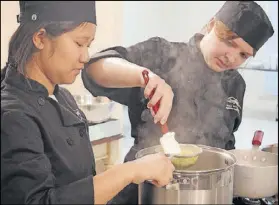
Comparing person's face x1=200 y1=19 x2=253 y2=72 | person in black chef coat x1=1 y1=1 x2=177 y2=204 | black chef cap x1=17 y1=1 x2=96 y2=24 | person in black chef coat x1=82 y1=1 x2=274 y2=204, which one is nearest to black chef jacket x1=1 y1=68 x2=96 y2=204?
person in black chef coat x1=1 y1=1 x2=177 y2=204

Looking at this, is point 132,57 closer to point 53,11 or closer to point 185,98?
point 185,98

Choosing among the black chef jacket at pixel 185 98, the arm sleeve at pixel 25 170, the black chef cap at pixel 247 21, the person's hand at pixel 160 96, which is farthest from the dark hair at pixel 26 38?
the black chef cap at pixel 247 21

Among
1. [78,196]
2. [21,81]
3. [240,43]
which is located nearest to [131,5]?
[240,43]

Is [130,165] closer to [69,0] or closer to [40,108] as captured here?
[40,108]

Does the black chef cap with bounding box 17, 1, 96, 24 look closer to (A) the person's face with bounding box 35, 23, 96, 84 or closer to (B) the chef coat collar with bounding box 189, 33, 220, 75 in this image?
(A) the person's face with bounding box 35, 23, 96, 84

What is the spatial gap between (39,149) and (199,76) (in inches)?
22.9

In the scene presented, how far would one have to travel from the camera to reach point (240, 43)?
0.97 m

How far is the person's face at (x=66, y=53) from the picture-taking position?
0.67m

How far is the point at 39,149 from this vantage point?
62cm

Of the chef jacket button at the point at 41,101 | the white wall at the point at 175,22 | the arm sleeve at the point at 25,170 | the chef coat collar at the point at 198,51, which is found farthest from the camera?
the white wall at the point at 175,22

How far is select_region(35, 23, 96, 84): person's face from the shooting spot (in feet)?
2.21

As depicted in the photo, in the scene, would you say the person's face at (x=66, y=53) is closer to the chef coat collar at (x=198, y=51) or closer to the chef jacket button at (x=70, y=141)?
the chef jacket button at (x=70, y=141)

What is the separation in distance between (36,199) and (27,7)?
32 centimetres

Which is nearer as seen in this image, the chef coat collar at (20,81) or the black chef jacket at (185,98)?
the chef coat collar at (20,81)
